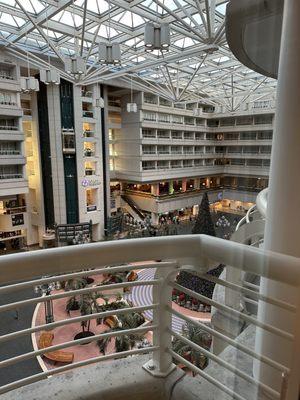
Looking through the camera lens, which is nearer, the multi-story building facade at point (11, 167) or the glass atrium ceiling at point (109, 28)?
the multi-story building facade at point (11, 167)

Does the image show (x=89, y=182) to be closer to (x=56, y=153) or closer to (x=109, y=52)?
(x=56, y=153)

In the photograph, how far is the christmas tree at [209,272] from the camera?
0.79 meters

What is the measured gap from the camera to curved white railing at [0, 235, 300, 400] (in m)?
0.54

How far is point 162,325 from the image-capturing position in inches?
33.9

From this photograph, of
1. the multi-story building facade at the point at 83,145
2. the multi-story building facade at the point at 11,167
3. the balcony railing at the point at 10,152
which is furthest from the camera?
the multi-story building facade at the point at 83,145

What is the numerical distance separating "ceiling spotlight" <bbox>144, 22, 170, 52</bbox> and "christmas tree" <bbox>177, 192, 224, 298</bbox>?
3.15 metres

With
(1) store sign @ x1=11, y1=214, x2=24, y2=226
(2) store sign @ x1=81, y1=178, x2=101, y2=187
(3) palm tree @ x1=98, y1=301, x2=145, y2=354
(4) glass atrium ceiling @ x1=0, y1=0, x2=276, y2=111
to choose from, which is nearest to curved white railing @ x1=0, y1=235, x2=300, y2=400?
(1) store sign @ x1=11, y1=214, x2=24, y2=226

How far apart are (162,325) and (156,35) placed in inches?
153

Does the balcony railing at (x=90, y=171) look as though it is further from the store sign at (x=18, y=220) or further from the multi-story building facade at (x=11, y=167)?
the store sign at (x=18, y=220)

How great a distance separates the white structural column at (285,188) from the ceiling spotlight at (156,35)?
371 centimetres

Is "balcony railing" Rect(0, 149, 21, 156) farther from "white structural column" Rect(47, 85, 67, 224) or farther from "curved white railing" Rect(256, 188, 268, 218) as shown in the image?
"white structural column" Rect(47, 85, 67, 224)

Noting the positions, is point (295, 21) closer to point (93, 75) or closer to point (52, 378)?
point (52, 378)

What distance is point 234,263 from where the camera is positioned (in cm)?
62

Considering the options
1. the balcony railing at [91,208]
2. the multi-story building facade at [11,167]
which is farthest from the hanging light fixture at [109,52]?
the balcony railing at [91,208]
